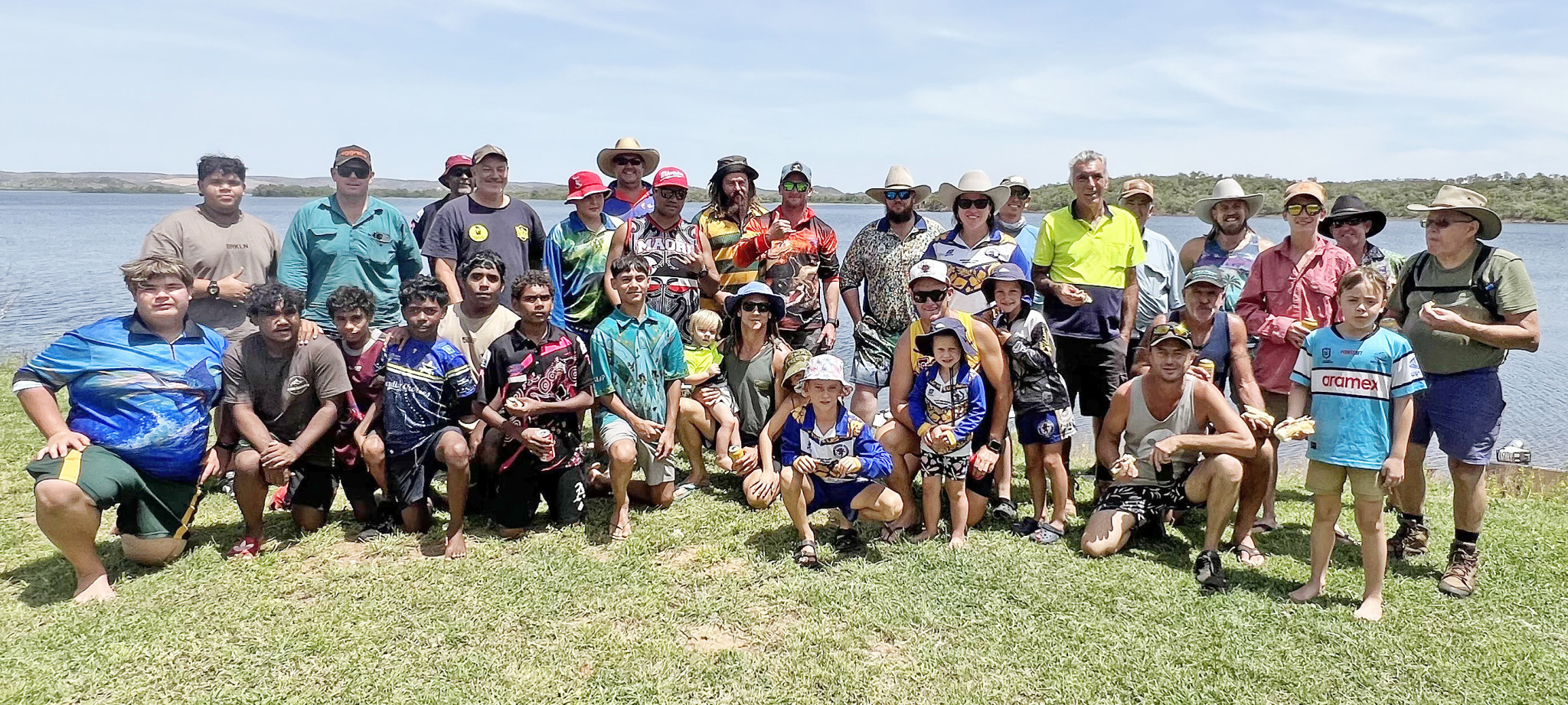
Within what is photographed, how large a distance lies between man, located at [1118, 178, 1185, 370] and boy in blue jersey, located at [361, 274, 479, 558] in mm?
4732

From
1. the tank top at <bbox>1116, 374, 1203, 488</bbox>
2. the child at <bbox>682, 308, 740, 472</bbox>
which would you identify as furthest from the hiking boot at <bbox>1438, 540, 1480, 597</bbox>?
the child at <bbox>682, 308, 740, 472</bbox>

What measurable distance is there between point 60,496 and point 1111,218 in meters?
6.63

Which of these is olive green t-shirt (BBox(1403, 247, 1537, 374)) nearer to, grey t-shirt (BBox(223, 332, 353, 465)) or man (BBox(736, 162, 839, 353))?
man (BBox(736, 162, 839, 353))

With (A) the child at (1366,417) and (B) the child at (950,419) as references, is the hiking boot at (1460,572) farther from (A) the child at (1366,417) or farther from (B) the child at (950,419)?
(B) the child at (950,419)

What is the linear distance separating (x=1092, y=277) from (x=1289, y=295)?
4.12ft

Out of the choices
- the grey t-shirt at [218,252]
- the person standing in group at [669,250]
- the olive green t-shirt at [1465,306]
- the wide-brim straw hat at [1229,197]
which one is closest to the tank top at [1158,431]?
the olive green t-shirt at [1465,306]

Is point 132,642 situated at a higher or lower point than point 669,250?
lower

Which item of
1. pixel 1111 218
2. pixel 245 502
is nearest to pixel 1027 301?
pixel 1111 218

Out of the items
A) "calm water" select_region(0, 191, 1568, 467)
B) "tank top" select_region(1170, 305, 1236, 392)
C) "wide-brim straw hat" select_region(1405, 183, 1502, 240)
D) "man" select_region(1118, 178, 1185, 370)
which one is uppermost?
"wide-brim straw hat" select_region(1405, 183, 1502, 240)

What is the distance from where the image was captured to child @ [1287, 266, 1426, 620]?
15.3 feet

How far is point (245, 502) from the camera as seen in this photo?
5.53 m

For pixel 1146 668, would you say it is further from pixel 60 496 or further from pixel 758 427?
pixel 60 496

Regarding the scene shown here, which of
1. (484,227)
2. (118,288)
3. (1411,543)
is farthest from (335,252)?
(118,288)

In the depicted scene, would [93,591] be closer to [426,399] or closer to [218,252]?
[426,399]
